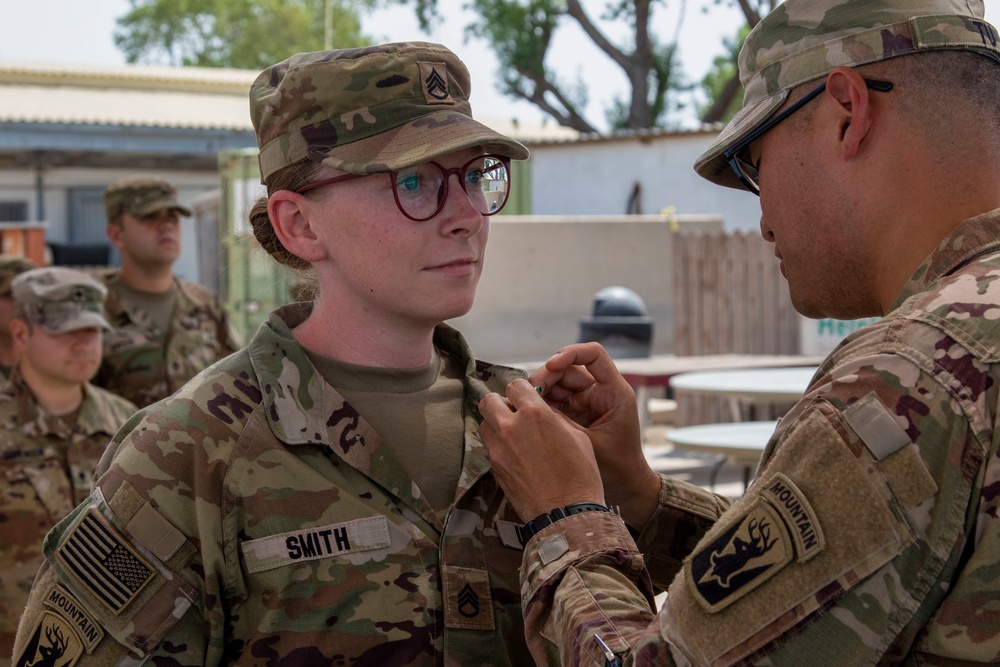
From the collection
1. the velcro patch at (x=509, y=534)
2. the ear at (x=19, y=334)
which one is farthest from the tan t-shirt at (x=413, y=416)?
the ear at (x=19, y=334)

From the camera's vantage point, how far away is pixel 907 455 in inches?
60.5

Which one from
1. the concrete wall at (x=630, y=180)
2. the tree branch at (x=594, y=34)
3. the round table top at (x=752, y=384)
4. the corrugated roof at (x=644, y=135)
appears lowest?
the round table top at (x=752, y=384)

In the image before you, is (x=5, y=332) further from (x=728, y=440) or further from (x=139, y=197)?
(x=728, y=440)

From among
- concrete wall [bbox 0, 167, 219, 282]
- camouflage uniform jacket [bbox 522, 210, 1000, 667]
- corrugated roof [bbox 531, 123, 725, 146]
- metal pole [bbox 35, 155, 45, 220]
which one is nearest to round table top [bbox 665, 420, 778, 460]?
camouflage uniform jacket [bbox 522, 210, 1000, 667]

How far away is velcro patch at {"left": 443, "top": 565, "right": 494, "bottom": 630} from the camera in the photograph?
6.68 feet

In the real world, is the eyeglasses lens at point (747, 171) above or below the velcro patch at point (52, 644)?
above

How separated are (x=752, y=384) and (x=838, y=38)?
622 centimetres

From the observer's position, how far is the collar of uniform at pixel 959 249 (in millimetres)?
1711

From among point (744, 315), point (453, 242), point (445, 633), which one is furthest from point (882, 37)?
point (744, 315)

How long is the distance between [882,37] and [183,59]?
49890 mm

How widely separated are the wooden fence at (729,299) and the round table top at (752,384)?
9.98ft

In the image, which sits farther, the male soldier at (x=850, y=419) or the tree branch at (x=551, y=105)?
the tree branch at (x=551, y=105)

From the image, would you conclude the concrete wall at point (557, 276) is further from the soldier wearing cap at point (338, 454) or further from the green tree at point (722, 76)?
the green tree at point (722, 76)

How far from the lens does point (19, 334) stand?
488cm
